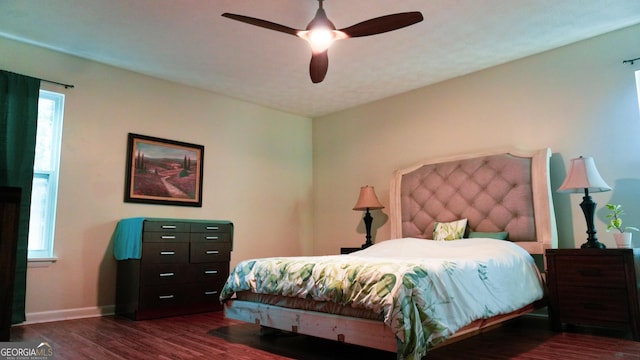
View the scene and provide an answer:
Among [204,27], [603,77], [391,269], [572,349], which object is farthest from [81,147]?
[603,77]

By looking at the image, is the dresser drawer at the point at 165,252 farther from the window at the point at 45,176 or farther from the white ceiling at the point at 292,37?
the white ceiling at the point at 292,37

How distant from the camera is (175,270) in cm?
432

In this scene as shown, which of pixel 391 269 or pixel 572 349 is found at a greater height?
pixel 391 269

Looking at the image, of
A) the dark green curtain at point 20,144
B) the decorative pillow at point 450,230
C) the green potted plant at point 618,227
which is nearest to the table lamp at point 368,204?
the decorative pillow at point 450,230

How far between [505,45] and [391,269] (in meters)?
2.79

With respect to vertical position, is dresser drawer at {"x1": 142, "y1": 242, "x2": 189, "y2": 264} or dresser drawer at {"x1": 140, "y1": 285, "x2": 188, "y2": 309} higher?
dresser drawer at {"x1": 142, "y1": 242, "x2": 189, "y2": 264}

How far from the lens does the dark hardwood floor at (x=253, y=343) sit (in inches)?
107

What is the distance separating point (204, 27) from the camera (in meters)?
3.71

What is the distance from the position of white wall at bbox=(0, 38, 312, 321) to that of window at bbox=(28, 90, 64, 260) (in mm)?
79

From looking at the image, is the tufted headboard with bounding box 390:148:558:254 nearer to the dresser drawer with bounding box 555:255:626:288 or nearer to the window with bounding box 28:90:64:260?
the dresser drawer with bounding box 555:255:626:288

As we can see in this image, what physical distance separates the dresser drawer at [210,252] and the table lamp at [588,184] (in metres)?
3.39

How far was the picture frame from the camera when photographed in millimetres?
4637

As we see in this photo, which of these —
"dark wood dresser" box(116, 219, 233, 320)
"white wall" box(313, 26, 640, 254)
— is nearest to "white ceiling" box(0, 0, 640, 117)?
"white wall" box(313, 26, 640, 254)

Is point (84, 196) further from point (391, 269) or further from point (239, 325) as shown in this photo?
point (391, 269)
